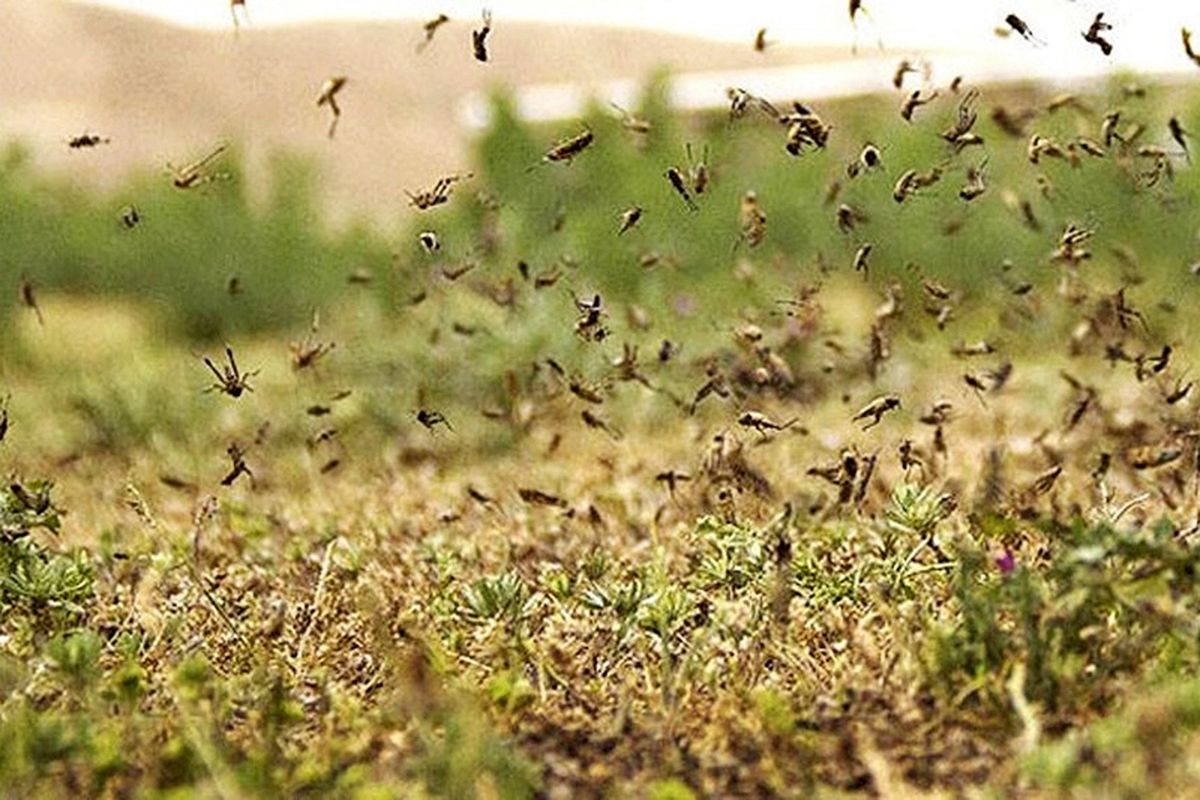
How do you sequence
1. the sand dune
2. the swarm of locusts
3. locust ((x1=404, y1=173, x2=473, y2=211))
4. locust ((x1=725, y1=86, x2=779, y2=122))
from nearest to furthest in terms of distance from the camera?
the swarm of locusts → locust ((x1=725, y1=86, x2=779, y2=122)) → locust ((x1=404, y1=173, x2=473, y2=211)) → the sand dune

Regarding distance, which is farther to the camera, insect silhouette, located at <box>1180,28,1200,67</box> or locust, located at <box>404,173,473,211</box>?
locust, located at <box>404,173,473,211</box>

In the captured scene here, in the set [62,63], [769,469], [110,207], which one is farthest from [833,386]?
[62,63]

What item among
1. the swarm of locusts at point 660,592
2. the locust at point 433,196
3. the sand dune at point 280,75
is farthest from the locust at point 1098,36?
the sand dune at point 280,75

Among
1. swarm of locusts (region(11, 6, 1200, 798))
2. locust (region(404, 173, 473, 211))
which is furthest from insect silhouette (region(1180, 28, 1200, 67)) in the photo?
locust (region(404, 173, 473, 211))

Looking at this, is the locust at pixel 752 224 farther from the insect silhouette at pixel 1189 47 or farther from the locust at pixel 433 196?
the insect silhouette at pixel 1189 47

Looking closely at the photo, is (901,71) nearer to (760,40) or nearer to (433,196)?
(760,40)

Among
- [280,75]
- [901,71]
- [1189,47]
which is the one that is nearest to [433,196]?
[901,71]

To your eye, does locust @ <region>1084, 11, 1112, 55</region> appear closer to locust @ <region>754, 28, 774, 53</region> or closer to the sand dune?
locust @ <region>754, 28, 774, 53</region>

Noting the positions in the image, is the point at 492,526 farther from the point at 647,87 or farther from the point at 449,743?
the point at 647,87
